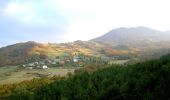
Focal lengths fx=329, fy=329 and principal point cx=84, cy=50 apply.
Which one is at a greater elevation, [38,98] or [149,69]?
[149,69]

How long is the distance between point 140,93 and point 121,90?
5.30 metres

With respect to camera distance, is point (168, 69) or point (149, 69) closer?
point (168, 69)

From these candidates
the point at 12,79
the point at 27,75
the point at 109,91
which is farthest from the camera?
the point at 27,75

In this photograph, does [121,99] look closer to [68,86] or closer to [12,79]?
[68,86]

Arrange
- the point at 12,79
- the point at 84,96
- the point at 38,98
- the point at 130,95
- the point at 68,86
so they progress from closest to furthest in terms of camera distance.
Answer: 1. the point at 130,95
2. the point at 84,96
3. the point at 38,98
4. the point at 68,86
5. the point at 12,79

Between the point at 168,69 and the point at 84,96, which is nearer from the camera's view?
the point at 168,69

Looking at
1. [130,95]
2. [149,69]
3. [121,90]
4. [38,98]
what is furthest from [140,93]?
[38,98]

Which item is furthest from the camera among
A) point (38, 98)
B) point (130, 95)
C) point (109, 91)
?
point (38, 98)

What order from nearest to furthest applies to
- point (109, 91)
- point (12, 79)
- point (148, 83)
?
point (148, 83) < point (109, 91) < point (12, 79)

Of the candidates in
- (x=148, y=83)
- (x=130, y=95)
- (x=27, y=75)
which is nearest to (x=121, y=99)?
(x=130, y=95)

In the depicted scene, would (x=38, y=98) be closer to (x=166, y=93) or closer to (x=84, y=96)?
(x=84, y=96)

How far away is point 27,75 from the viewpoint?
174000 mm

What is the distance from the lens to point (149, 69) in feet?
221

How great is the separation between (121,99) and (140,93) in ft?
9.54
